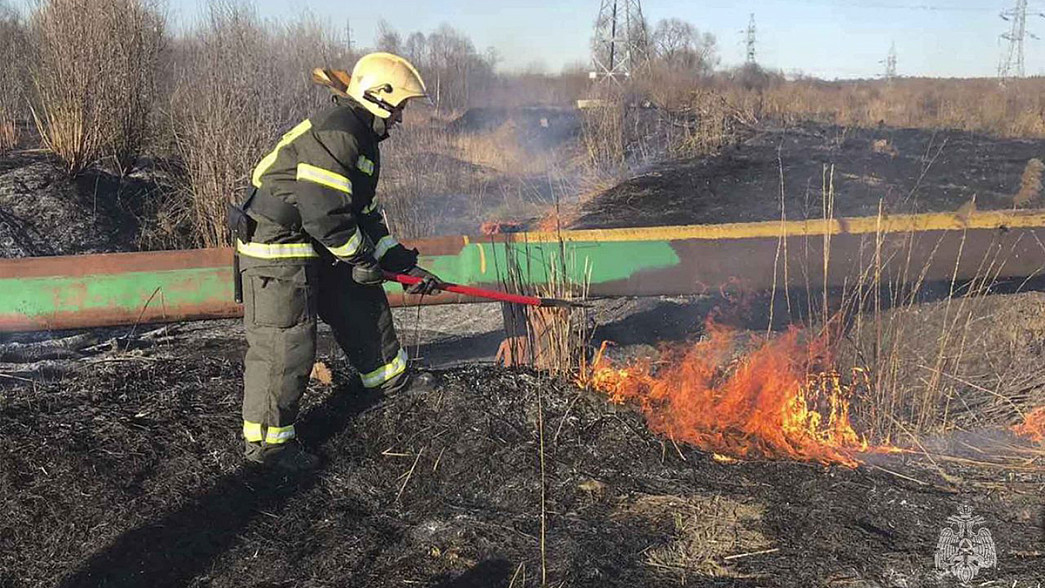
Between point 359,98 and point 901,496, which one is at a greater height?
point 359,98

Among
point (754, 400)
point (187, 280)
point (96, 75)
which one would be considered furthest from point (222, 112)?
point (754, 400)

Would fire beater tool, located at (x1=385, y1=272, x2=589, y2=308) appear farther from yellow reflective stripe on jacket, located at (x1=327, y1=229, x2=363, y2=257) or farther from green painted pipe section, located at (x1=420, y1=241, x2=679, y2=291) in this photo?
green painted pipe section, located at (x1=420, y1=241, x2=679, y2=291)

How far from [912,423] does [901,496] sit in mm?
900

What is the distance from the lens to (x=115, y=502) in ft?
10.5

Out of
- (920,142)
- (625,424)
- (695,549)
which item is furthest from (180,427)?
(920,142)

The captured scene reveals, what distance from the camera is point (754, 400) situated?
4.07 m

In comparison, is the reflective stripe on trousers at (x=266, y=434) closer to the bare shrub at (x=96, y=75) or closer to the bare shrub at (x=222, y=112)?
the bare shrub at (x=222, y=112)

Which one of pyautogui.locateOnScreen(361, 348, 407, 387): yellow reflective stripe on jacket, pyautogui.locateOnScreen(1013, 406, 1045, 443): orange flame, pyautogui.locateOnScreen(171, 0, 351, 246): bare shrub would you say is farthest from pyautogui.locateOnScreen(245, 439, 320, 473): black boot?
pyautogui.locateOnScreen(171, 0, 351, 246): bare shrub

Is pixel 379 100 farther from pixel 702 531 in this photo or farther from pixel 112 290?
pixel 702 531

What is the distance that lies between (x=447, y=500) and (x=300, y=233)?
4.46 ft

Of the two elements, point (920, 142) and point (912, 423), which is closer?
point (912, 423)

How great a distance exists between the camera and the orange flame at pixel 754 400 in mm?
3863

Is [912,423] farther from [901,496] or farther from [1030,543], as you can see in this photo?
[1030,543]

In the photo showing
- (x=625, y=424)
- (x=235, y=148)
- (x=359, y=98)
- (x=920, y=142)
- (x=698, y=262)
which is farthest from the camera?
(x=920, y=142)
